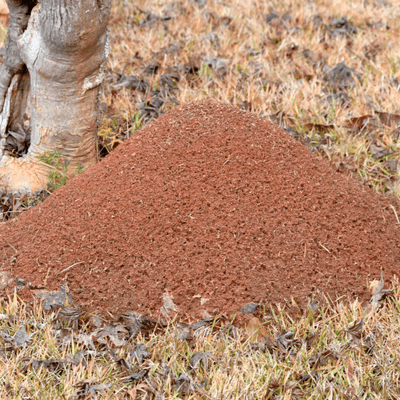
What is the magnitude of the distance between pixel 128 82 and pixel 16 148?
1414 mm

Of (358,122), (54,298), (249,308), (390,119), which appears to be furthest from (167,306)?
(390,119)

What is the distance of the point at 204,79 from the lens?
4.52 m

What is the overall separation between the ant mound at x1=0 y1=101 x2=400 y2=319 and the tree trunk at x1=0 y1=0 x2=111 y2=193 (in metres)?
0.46

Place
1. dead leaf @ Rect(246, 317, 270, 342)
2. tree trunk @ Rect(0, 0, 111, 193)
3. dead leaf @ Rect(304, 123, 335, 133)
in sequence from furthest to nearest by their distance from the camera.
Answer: dead leaf @ Rect(304, 123, 335, 133), tree trunk @ Rect(0, 0, 111, 193), dead leaf @ Rect(246, 317, 270, 342)

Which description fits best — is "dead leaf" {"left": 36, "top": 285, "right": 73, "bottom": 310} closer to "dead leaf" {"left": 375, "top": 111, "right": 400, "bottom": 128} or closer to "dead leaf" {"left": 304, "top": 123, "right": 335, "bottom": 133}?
"dead leaf" {"left": 304, "top": 123, "right": 335, "bottom": 133}

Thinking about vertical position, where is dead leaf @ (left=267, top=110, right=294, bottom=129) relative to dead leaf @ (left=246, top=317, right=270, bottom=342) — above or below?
below

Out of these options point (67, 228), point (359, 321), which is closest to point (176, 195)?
A: point (67, 228)

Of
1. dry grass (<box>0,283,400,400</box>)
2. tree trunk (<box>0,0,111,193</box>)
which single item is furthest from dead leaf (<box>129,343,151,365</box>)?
tree trunk (<box>0,0,111,193</box>)

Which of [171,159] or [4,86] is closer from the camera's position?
[171,159]

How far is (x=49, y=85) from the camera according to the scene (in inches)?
119

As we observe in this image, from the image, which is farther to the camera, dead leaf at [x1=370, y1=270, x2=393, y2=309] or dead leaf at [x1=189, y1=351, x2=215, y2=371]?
dead leaf at [x1=370, y1=270, x2=393, y2=309]

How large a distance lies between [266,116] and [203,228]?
1.76 metres

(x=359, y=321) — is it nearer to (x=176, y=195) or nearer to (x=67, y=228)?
(x=176, y=195)

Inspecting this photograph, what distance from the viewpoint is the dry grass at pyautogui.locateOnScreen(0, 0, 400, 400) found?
2049 mm
